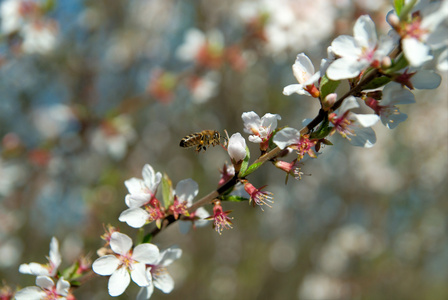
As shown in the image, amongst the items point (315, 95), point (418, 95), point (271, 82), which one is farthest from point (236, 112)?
point (315, 95)

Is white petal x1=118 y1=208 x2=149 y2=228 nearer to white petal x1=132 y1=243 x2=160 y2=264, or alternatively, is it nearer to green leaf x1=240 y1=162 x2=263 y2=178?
white petal x1=132 y1=243 x2=160 y2=264

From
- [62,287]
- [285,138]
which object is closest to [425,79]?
[285,138]

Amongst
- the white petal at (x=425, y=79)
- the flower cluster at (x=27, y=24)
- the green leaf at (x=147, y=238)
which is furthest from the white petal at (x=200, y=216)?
the flower cluster at (x=27, y=24)

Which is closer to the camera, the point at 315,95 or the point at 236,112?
the point at 315,95

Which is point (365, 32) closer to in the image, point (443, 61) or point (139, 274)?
point (443, 61)

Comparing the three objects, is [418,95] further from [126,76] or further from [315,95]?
[315,95]
